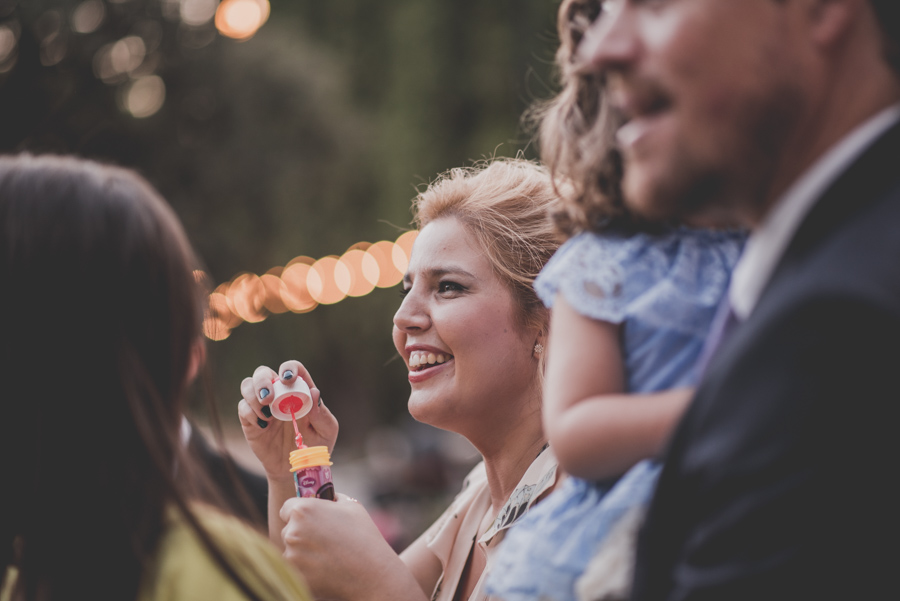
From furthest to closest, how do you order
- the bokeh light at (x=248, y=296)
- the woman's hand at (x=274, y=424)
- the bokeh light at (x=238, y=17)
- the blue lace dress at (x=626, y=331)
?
1. the bokeh light at (x=248, y=296)
2. the bokeh light at (x=238, y=17)
3. the woman's hand at (x=274, y=424)
4. the blue lace dress at (x=626, y=331)

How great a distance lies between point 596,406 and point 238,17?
1120cm

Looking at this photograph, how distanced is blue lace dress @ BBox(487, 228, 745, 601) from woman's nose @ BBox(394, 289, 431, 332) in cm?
102

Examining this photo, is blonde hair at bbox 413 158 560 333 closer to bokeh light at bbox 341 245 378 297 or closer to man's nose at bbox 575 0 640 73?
man's nose at bbox 575 0 640 73

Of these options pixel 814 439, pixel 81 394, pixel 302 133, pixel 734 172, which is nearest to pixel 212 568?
pixel 81 394

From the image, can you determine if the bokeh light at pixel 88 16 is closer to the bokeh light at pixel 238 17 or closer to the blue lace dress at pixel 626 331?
the bokeh light at pixel 238 17

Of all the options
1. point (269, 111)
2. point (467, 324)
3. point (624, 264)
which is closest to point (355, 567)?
point (467, 324)

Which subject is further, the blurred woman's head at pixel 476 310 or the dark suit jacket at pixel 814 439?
the blurred woman's head at pixel 476 310

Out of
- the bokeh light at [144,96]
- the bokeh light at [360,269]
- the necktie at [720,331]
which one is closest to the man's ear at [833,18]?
the necktie at [720,331]

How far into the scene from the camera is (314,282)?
15727mm

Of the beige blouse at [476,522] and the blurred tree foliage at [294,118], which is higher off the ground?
the blurred tree foliage at [294,118]

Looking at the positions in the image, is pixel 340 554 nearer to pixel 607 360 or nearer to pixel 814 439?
pixel 607 360

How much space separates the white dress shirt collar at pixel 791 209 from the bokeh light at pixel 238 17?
11.0 metres

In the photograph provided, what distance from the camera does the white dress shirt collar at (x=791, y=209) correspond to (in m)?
1.07

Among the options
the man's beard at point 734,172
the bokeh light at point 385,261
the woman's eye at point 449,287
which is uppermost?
the bokeh light at point 385,261
